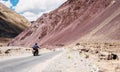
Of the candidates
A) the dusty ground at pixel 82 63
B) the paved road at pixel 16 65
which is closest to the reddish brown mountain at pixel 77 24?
the dusty ground at pixel 82 63

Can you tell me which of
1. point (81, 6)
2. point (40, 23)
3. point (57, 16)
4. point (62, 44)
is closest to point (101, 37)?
point (62, 44)

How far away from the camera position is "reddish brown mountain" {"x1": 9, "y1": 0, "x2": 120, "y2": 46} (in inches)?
3824

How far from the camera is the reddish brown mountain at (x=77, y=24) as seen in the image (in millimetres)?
97125

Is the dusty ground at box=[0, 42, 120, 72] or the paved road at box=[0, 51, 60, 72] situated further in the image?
the paved road at box=[0, 51, 60, 72]

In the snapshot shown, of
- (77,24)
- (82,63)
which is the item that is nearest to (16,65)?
(82,63)

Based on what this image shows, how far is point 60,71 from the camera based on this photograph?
55.6 ft

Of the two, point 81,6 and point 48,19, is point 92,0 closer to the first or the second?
point 81,6

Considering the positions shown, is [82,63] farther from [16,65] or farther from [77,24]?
[77,24]

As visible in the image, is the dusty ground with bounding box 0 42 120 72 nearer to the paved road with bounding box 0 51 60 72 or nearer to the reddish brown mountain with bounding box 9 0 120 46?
the paved road with bounding box 0 51 60 72

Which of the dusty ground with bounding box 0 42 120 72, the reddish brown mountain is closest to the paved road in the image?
the dusty ground with bounding box 0 42 120 72

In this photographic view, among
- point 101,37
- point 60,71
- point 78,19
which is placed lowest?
point 60,71

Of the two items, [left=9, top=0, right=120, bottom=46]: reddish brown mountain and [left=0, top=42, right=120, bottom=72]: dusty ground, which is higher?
[left=9, top=0, right=120, bottom=46]: reddish brown mountain

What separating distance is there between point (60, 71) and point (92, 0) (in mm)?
118332

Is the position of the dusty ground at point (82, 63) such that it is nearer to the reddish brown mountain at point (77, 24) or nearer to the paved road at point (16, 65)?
the paved road at point (16, 65)
